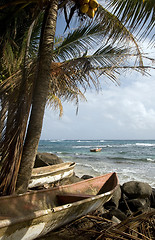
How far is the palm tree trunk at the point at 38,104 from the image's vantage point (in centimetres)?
349

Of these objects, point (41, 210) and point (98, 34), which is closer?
point (41, 210)

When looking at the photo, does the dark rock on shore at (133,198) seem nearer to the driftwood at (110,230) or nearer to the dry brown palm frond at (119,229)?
the driftwood at (110,230)

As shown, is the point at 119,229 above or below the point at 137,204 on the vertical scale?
above

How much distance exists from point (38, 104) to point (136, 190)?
16.1 ft

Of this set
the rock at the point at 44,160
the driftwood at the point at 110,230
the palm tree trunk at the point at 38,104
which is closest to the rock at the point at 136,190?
Result: the driftwood at the point at 110,230

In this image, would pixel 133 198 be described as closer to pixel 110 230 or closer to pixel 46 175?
pixel 46 175

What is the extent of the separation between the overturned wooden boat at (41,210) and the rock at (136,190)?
219cm

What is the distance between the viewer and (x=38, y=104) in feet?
11.7

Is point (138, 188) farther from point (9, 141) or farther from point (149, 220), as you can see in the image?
point (9, 141)

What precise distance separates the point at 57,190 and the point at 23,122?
5.39ft

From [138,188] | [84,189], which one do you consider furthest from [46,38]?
[138,188]

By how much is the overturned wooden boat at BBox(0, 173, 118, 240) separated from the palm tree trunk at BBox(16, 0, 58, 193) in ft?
0.97

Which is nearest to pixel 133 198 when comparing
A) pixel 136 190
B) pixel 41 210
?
pixel 136 190

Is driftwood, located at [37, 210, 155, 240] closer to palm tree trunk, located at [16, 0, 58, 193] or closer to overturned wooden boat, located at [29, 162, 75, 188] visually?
palm tree trunk, located at [16, 0, 58, 193]
